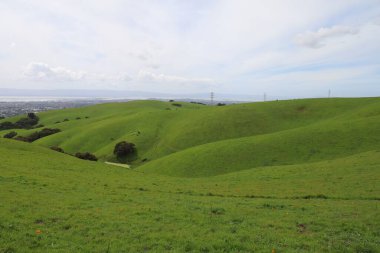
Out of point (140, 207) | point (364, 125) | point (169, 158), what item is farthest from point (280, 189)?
point (364, 125)

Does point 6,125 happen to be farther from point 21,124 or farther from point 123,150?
point 123,150

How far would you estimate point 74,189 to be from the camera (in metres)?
22.1

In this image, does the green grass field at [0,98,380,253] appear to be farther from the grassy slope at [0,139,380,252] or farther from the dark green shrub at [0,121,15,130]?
the dark green shrub at [0,121,15,130]

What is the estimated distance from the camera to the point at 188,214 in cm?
1573

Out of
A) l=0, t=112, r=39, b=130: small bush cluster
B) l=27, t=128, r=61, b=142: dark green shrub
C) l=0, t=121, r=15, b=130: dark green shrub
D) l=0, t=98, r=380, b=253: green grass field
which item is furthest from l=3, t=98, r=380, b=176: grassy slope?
l=0, t=121, r=15, b=130: dark green shrub

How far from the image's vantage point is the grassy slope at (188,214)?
11492mm

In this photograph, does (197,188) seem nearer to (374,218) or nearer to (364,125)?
(374,218)

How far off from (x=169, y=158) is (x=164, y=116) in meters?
43.2

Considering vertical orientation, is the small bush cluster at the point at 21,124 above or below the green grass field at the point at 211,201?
below

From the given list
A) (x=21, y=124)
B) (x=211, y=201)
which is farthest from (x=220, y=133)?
(x=21, y=124)

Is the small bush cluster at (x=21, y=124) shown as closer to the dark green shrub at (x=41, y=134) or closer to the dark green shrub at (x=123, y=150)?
the dark green shrub at (x=41, y=134)

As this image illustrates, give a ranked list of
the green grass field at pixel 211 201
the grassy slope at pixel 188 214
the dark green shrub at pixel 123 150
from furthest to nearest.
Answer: the dark green shrub at pixel 123 150, the green grass field at pixel 211 201, the grassy slope at pixel 188 214


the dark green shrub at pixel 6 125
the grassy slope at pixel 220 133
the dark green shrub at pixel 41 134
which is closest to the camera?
the grassy slope at pixel 220 133

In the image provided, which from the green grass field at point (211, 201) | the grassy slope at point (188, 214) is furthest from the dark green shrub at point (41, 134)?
the grassy slope at point (188, 214)
